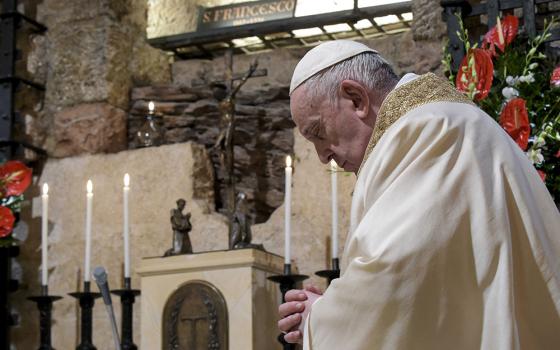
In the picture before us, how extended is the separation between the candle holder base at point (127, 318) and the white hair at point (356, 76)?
1913 mm

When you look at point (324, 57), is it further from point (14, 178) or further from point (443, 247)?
point (14, 178)

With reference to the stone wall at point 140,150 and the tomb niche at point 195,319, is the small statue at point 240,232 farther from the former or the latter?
the stone wall at point 140,150

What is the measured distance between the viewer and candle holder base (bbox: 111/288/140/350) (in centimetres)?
339

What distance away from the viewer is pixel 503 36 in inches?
113

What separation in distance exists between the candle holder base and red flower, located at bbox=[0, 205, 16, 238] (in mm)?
575

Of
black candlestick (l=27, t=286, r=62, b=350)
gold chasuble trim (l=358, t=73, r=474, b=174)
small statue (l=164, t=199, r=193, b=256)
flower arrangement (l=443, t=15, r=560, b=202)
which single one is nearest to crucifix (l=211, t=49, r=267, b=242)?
small statue (l=164, t=199, r=193, b=256)

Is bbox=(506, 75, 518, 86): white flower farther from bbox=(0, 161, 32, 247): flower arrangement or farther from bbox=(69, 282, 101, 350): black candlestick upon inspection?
bbox=(0, 161, 32, 247): flower arrangement

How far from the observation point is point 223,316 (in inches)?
121

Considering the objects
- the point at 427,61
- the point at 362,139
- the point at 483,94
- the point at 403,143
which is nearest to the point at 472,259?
the point at 403,143

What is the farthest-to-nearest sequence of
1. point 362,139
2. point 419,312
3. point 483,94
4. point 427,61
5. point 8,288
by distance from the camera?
point 8,288 < point 427,61 < point 483,94 < point 362,139 < point 419,312

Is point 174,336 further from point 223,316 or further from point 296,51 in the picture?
point 296,51

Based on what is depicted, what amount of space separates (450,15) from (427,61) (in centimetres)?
59

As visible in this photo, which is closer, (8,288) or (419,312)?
(419,312)

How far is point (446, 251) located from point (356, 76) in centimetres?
40
